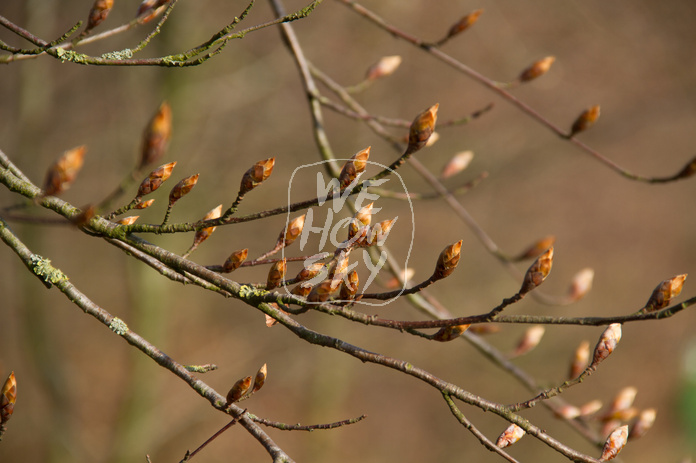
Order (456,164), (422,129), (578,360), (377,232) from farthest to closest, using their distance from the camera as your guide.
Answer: (456,164) < (578,360) < (377,232) < (422,129)

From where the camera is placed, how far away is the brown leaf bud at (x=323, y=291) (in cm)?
76

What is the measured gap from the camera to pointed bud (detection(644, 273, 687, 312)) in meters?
0.74

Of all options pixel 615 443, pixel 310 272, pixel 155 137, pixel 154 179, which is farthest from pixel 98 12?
pixel 615 443

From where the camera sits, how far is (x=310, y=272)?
0.81 m

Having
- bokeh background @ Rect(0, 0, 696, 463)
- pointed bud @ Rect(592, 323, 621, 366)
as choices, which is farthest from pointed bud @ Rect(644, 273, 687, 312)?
bokeh background @ Rect(0, 0, 696, 463)

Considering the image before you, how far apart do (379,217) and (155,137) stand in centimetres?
443

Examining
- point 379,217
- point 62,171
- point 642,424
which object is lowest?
point 642,424

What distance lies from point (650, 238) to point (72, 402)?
20.6ft

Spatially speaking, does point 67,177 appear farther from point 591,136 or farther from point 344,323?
point 591,136

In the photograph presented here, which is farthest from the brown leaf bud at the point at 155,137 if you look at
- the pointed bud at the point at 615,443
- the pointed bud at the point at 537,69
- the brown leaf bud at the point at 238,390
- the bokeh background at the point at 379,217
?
the bokeh background at the point at 379,217

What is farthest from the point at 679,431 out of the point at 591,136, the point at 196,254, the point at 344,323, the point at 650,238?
the point at 196,254

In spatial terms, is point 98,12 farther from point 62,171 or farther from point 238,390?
point 238,390

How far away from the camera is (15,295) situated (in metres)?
5.67

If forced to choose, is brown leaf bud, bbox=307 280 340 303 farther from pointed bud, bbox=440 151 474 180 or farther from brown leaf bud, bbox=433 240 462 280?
Answer: pointed bud, bbox=440 151 474 180
